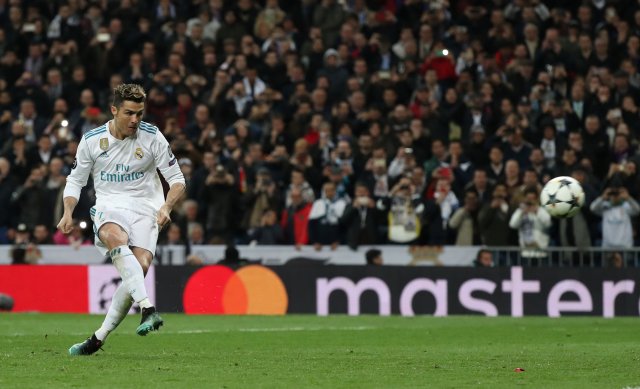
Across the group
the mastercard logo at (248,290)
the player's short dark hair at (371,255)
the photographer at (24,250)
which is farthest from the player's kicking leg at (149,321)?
the photographer at (24,250)

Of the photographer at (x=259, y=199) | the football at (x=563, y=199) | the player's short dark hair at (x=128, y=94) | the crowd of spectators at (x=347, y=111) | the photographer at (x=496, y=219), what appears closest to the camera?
the player's short dark hair at (x=128, y=94)

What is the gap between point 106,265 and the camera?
20922 mm

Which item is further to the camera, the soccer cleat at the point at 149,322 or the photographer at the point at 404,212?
the photographer at the point at 404,212

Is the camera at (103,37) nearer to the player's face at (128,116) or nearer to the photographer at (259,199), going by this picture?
the photographer at (259,199)

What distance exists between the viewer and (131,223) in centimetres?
1104

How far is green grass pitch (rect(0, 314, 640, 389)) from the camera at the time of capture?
30.5 ft

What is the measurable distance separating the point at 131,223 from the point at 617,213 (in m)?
10.3

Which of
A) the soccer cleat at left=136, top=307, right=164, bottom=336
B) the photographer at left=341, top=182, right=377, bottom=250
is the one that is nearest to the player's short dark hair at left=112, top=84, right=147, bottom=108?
the soccer cleat at left=136, top=307, right=164, bottom=336

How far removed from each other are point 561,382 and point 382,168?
11.7 m

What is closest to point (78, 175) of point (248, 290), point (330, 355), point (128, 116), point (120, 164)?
point (120, 164)

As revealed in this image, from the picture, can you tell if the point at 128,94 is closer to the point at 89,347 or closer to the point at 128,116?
the point at 128,116

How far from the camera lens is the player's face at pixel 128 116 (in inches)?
432

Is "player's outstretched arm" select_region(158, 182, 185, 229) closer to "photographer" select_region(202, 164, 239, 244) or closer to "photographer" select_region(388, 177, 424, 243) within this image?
"photographer" select_region(388, 177, 424, 243)

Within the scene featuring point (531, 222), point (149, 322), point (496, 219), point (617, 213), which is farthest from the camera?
point (496, 219)
